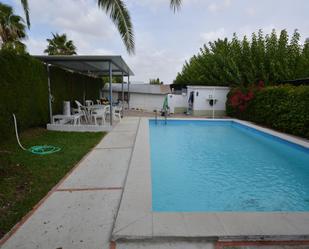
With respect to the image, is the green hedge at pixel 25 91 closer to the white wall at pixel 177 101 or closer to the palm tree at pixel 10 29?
the palm tree at pixel 10 29

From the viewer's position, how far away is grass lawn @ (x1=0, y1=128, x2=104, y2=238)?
3.44m

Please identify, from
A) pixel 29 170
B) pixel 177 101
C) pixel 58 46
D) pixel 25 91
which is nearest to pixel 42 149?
pixel 29 170

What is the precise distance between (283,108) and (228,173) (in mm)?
5815

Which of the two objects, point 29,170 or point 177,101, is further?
point 177,101

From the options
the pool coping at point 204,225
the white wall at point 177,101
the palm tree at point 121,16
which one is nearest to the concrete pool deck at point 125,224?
the pool coping at point 204,225

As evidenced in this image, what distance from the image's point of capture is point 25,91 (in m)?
8.38

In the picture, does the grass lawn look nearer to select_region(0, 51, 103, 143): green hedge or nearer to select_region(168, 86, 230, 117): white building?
select_region(0, 51, 103, 143): green hedge

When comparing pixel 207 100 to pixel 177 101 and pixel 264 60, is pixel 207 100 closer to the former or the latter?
pixel 177 101

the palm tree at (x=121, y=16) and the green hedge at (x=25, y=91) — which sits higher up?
the palm tree at (x=121, y=16)

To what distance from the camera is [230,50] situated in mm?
18812

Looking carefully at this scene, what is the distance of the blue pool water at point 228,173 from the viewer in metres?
4.57

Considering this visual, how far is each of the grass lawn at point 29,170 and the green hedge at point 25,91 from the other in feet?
2.37

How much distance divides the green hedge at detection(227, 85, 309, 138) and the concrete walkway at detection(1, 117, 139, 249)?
7.39 meters

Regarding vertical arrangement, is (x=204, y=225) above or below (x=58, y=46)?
below
